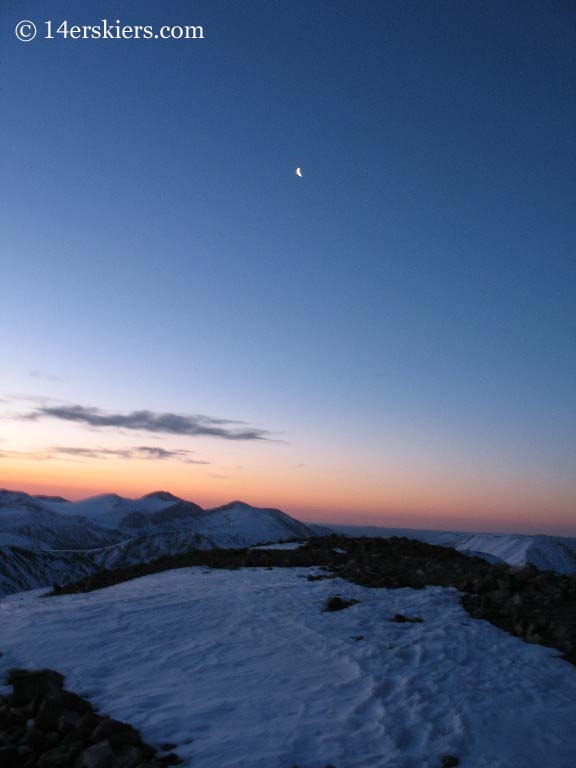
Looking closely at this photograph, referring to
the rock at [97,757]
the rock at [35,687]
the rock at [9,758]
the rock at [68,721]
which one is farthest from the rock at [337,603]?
the rock at [9,758]

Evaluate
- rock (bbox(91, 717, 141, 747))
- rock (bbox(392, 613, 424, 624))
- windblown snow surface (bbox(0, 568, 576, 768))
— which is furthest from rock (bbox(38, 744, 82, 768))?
rock (bbox(392, 613, 424, 624))

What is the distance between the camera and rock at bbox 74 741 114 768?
25.2 ft

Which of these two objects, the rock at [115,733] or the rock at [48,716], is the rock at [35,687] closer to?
the rock at [48,716]

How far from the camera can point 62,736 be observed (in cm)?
873

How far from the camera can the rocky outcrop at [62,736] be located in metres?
7.85

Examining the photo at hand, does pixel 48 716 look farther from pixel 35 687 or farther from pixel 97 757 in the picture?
pixel 97 757

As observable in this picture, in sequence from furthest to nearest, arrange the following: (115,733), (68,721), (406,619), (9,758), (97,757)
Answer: (406,619), (68,721), (115,733), (9,758), (97,757)

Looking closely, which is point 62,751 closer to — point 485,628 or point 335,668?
point 335,668

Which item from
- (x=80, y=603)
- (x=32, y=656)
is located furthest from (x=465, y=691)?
(x=80, y=603)

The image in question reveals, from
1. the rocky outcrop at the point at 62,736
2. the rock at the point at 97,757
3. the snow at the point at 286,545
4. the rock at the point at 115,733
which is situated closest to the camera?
the rock at the point at 97,757

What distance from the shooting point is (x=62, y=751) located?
Answer: 8.15 m

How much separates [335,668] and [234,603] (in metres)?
6.33

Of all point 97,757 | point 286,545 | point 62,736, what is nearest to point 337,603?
point 62,736

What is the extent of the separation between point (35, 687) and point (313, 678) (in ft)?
17.3
